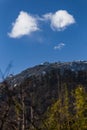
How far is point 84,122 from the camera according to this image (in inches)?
1708

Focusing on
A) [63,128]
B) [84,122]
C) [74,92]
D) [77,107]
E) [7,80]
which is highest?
[74,92]

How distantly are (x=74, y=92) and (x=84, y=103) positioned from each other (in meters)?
5.84

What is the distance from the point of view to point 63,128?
34.7m

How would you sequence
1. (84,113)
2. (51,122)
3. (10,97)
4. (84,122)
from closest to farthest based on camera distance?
(10,97) → (51,122) → (84,122) → (84,113)

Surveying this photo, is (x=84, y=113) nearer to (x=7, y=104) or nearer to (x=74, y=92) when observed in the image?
(x=74, y=92)

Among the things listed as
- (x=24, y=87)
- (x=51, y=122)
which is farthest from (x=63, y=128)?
(x=24, y=87)

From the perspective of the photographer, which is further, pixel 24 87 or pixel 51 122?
pixel 51 122

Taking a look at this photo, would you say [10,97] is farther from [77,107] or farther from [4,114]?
[77,107]

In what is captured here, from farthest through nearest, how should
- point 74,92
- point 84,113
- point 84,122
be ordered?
point 74,92
point 84,113
point 84,122

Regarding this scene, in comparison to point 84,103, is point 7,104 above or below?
below

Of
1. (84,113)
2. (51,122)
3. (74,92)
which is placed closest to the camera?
(51,122)

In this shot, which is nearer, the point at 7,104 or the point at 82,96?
the point at 7,104

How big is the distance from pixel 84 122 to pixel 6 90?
112ft

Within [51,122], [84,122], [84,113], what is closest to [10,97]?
[51,122]
